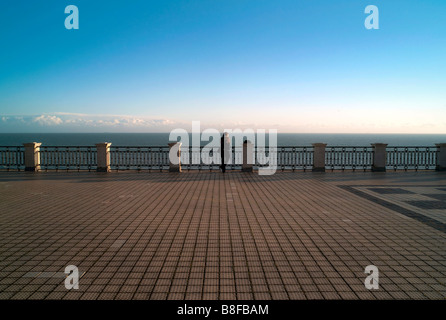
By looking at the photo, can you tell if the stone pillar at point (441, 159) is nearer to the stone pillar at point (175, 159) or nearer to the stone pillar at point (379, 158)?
the stone pillar at point (379, 158)

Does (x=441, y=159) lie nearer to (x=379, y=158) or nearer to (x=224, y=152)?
(x=379, y=158)

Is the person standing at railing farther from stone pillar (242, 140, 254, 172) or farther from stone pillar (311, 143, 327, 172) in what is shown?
stone pillar (311, 143, 327, 172)

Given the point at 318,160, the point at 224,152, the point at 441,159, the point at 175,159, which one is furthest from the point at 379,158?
the point at 175,159

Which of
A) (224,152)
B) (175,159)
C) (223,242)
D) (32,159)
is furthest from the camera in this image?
(32,159)

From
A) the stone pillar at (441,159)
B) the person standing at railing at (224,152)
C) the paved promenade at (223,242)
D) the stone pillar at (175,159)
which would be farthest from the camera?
the stone pillar at (441,159)

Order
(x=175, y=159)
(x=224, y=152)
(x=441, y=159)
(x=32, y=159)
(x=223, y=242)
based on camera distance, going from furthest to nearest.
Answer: (x=441, y=159), (x=32, y=159), (x=175, y=159), (x=224, y=152), (x=223, y=242)

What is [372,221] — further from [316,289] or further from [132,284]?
[132,284]

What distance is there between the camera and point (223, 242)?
6.07m

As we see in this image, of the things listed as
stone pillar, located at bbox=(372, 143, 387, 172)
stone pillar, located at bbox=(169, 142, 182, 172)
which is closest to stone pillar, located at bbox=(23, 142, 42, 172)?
stone pillar, located at bbox=(169, 142, 182, 172)

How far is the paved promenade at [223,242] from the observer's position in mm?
4371

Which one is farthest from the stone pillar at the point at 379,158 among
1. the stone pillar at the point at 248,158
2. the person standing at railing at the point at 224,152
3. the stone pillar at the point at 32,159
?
the stone pillar at the point at 32,159
